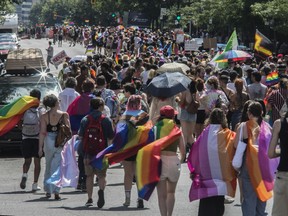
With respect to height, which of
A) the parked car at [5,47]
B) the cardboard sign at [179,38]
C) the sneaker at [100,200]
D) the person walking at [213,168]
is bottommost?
the parked car at [5,47]

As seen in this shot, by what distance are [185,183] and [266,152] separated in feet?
16.6

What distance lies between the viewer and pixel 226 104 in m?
18.2

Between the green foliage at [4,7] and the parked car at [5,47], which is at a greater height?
the green foliage at [4,7]

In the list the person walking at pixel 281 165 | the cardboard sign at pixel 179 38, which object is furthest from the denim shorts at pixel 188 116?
the cardboard sign at pixel 179 38

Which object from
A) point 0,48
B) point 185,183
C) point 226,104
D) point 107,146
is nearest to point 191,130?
point 226,104

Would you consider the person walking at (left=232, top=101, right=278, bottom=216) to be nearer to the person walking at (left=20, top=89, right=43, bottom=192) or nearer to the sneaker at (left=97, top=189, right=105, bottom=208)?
the sneaker at (left=97, top=189, right=105, bottom=208)

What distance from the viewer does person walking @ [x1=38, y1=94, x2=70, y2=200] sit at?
568 inches

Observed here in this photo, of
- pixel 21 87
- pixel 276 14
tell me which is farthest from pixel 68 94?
pixel 276 14

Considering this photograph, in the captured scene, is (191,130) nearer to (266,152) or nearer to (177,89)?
(177,89)

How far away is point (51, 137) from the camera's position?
14.6 metres

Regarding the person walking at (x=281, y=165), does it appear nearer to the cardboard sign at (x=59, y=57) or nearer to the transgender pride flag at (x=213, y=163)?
the transgender pride flag at (x=213, y=163)

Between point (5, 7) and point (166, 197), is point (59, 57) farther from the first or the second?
point (5, 7)

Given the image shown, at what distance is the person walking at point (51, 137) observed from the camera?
14438 mm

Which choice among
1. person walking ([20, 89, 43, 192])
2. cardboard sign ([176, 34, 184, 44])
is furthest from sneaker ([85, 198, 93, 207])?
cardboard sign ([176, 34, 184, 44])
